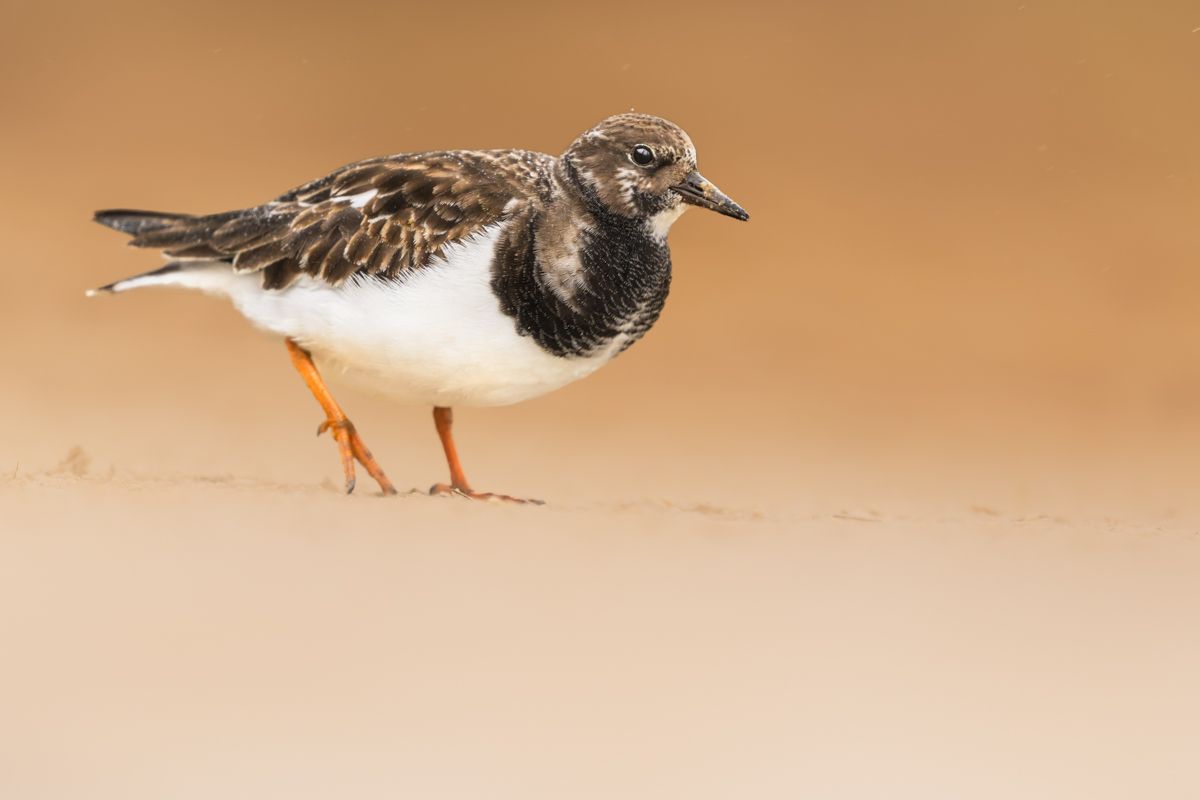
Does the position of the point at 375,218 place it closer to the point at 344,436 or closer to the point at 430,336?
the point at 430,336

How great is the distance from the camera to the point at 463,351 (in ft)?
20.9

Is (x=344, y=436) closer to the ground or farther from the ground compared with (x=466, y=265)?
closer to the ground

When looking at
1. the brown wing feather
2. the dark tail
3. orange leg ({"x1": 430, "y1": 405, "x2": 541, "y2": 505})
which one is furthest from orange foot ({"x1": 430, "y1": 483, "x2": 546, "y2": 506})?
the dark tail

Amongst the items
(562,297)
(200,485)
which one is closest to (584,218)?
(562,297)

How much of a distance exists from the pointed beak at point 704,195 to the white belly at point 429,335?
0.69m

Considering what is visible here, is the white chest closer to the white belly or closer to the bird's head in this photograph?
Result: the white belly

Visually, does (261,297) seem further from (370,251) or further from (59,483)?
(59,483)

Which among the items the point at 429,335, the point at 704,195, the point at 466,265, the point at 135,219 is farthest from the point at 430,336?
the point at 135,219

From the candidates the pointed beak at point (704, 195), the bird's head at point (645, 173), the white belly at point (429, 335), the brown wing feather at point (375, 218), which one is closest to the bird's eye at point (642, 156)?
the bird's head at point (645, 173)

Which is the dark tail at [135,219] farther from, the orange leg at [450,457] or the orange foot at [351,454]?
the orange leg at [450,457]

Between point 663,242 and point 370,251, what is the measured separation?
125cm

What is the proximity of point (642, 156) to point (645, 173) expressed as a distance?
0.07 meters

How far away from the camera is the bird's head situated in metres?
6.54

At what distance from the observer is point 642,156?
6.52 meters
